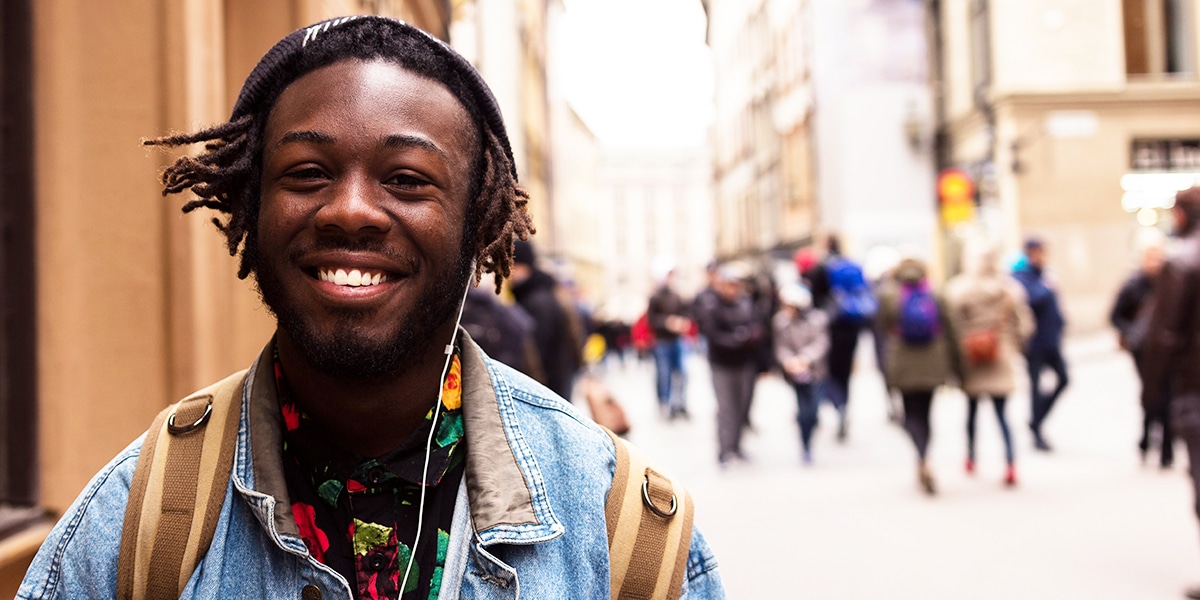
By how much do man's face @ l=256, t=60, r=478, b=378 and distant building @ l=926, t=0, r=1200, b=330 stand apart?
20.8 meters

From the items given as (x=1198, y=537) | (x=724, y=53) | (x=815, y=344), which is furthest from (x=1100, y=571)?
(x=724, y=53)

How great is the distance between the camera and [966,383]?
850 centimetres

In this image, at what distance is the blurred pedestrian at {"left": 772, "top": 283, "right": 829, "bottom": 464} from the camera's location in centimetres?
992

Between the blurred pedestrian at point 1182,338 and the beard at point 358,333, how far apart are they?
505 cm

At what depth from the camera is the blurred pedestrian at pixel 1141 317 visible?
28.7 feet

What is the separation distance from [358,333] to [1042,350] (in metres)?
9.45

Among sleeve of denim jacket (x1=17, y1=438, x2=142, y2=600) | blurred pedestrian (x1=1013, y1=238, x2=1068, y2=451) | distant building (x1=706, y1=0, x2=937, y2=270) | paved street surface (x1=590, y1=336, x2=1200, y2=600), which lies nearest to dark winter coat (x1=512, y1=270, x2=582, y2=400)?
paved street surface (x1=590, y1=336, x2=1200, y2=600)

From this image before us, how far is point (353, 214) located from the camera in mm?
1473

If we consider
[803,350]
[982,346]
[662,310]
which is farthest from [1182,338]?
[662,310]

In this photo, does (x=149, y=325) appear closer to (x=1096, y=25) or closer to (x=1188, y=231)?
(x=1188, y=231)

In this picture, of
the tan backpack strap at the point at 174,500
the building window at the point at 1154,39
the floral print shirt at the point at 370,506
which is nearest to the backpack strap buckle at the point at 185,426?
the tan backpack strap at the point at 174,500

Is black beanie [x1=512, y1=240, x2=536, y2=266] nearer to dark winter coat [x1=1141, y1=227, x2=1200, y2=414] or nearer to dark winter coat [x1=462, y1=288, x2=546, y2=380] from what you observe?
dark winter coat [x1=462, y1=288, x2=546, y2=380]

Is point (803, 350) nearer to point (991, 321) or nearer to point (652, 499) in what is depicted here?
point (991, 321)

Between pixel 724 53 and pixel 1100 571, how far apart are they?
1951 inches
